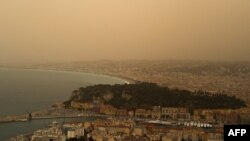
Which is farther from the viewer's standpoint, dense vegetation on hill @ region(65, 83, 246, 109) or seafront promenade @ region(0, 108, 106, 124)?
dense vegetation on hill @ region(65, 83, 246, 109)

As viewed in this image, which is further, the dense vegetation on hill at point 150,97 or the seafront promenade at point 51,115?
the dense vegetation on hill at point 150,97

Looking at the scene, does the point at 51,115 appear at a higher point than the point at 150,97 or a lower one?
lower

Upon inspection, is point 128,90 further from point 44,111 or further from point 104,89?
point 44,111

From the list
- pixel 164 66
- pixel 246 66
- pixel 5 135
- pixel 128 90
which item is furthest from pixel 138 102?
pixel 164 66

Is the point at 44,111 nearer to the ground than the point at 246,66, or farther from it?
nearer to the ground

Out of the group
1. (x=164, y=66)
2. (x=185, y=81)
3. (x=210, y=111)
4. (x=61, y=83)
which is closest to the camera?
(x=210, y=111)

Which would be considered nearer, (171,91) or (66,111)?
(66,111)

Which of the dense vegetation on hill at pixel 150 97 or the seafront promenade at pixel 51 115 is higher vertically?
the dense vegetation on hill at pixel 150 97

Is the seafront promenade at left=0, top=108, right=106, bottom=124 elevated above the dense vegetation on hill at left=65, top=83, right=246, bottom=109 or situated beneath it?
situated beneath
